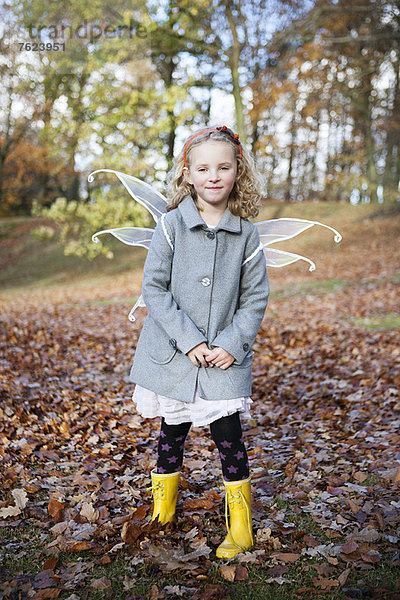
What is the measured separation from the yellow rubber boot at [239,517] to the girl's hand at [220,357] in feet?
2.21

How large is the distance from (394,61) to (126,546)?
18.2 m

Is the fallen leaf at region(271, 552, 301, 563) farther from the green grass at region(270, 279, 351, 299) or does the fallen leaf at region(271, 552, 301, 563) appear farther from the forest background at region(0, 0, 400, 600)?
the green grass at region(270, 279, 351, 299)

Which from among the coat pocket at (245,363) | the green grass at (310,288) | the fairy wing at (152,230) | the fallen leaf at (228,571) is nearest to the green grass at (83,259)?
the green grass at (310,288)

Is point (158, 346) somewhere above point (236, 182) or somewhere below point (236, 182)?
below

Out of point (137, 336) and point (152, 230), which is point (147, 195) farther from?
point (137, 336)

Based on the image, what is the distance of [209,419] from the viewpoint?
259cm

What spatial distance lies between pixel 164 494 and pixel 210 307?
3.60ft

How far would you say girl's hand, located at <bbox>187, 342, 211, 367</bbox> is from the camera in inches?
98.7

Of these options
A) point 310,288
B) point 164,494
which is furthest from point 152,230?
point 310,288

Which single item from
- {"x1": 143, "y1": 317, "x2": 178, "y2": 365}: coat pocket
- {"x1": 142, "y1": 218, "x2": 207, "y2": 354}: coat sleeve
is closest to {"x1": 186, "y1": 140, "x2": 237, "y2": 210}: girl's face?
{"x1": 142, "y1": 218, "x2": 207, "y2": 354}: coat sleeve

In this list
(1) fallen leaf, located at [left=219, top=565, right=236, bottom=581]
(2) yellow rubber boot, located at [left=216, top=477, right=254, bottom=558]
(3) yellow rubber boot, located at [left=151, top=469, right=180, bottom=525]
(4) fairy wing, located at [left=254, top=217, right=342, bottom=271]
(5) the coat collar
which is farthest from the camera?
(4) fairy wing, located at [left=254, top=217, right=342, bottom=271]

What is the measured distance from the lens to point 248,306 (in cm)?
266

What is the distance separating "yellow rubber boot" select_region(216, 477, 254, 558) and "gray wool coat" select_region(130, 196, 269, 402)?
0.53 metres

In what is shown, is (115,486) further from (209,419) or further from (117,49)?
(117,49)
